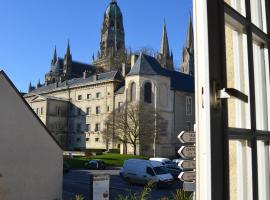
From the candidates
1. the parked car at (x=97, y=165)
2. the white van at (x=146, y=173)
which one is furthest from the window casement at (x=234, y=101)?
the parked car at (x=97, y=165)

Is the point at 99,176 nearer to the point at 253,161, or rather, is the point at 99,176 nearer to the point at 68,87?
the point at 253,161

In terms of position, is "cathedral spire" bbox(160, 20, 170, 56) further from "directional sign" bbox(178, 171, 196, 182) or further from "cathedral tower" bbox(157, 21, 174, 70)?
"directional sign" bbox(178, 171, 196, 182)

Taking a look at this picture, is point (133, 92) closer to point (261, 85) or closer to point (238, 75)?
point (261, 85)

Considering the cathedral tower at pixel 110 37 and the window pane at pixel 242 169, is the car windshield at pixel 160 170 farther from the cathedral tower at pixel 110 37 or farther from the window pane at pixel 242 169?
the cathedral tower at pixel 110 37

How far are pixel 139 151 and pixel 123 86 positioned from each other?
1282cm

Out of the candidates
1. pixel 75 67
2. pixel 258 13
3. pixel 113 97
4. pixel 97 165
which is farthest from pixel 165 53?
pixel 258 13

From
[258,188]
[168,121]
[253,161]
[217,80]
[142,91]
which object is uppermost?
[142,91]

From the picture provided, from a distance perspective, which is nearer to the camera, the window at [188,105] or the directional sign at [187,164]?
the directional sign at [187,164]

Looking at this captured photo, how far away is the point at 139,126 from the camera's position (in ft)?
158

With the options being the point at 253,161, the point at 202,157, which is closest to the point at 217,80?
the point at 202,157

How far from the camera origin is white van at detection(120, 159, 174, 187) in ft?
79.4

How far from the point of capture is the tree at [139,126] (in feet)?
159

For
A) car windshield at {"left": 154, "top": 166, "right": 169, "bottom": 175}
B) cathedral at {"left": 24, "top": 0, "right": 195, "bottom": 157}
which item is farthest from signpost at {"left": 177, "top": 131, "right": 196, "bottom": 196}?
cathedral at {"left": 24, "top": 0, "right": 195, "bottom": 157}

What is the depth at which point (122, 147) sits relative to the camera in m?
52.8
